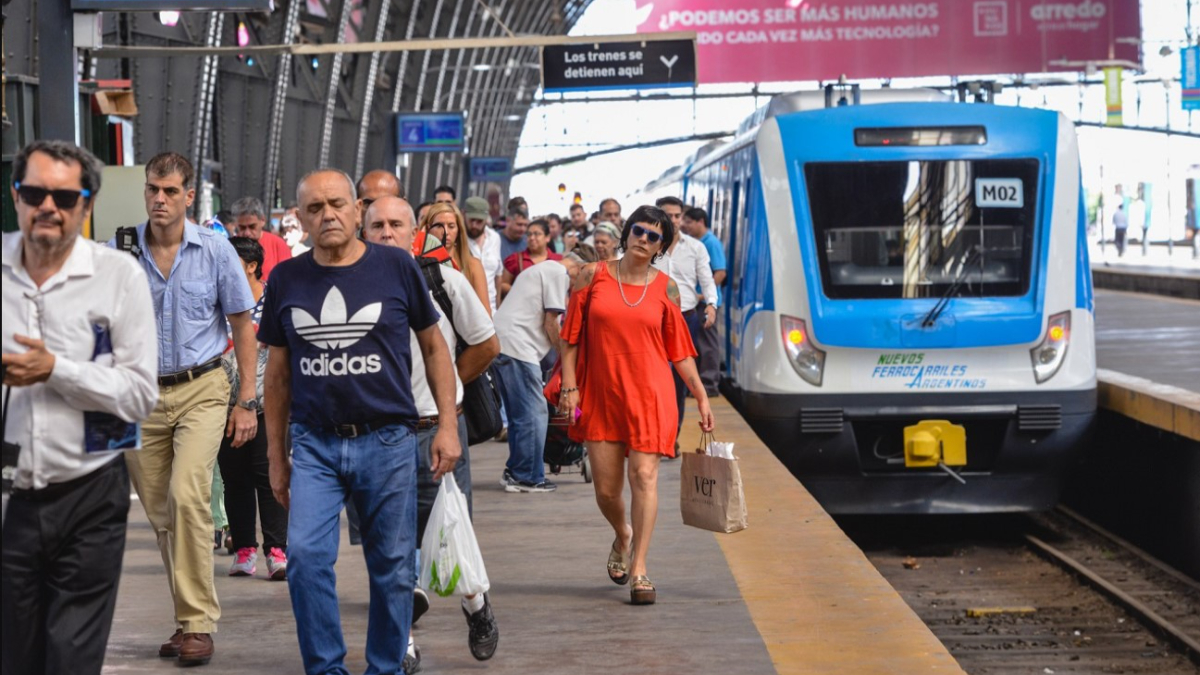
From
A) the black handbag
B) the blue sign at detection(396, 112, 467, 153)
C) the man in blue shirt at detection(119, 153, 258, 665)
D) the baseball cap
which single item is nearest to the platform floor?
the baseball cap

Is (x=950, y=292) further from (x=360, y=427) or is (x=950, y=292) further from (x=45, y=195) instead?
(x=45, y=195)

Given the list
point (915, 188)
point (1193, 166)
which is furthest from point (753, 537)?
point (1193, 166)

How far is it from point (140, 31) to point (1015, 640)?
15.9 m

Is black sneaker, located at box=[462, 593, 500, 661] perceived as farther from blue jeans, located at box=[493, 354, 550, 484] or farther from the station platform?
blue jeans, located at box=[493, 354, 550, 484]

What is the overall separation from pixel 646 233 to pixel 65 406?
363cm

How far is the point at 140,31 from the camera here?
22.2 metres

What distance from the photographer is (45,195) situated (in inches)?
154

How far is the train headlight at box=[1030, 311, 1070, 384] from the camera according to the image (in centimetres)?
1114

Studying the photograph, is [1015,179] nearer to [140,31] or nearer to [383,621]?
[383,621]

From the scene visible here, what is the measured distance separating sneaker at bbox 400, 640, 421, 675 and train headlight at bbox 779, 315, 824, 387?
5.69 metres

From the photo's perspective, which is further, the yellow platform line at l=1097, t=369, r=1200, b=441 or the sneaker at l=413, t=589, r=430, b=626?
the yellow platform line at l=1097, t=369, r=1200, b=441

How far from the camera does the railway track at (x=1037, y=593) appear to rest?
923cm

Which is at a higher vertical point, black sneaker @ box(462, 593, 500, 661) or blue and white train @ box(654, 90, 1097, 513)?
blue and white train @ box(654, 90, 1097, 513)

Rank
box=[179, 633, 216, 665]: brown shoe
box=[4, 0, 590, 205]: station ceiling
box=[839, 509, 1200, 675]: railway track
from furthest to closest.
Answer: box=[4, 0, 590, 205]: station ceiling, box=[839, 509, 1200, 675]: railway track, box=[179, 633, 216, 665]: brown shoe
